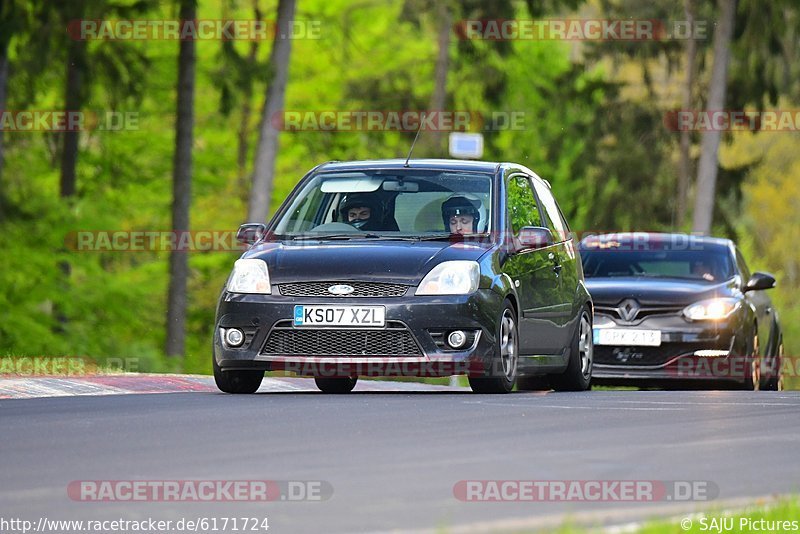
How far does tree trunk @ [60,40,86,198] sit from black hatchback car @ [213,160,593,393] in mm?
22002

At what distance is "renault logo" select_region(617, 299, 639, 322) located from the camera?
61.2 feet

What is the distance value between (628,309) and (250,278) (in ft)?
19.4

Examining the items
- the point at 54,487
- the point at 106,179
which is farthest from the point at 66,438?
the point at 106,179

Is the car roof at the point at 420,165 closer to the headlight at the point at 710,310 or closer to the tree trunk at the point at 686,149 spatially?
the headlight at the point at 710,310

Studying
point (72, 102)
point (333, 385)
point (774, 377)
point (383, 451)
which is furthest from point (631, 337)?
point (72, 102)

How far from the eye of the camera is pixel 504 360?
14.1 meters

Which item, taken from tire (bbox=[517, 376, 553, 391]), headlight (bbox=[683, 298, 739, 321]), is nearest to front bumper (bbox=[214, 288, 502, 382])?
tire (bbox=[517, 376, 553, 391])

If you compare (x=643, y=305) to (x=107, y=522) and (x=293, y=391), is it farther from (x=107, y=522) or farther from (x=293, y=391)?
(x=107, y=522)

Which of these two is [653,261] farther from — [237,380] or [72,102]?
[72,102]

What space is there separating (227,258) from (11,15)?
16.9 m

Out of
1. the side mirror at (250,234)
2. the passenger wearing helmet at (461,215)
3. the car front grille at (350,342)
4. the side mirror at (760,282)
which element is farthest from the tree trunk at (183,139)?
the car front grille at (350,342)

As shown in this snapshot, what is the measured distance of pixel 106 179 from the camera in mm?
46031

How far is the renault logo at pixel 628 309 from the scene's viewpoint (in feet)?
61.2

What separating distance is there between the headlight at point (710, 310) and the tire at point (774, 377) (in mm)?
1546
